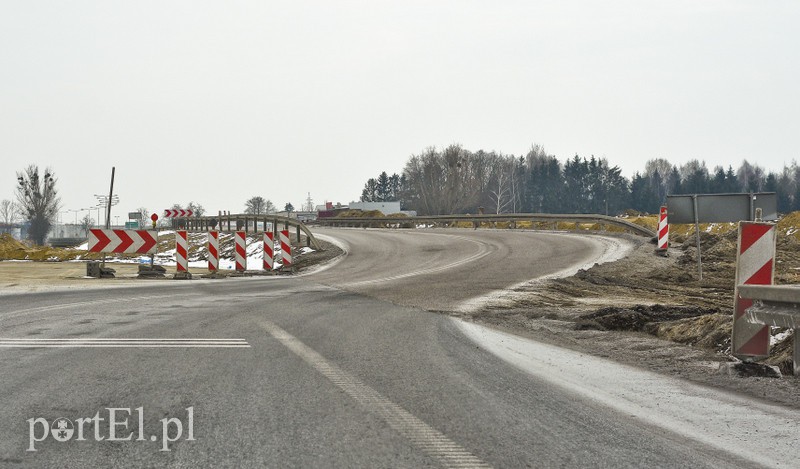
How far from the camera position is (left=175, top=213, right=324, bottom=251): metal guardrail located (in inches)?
1237

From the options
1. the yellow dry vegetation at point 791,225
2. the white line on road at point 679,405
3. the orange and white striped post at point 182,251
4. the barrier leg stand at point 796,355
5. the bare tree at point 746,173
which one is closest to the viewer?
the white line on road at point 679,405

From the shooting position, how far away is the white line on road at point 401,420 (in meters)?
4.13

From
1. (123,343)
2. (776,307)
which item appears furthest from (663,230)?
(123,343)

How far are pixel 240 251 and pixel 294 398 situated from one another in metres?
20.5

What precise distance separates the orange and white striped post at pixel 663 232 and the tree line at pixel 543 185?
86.9 metres

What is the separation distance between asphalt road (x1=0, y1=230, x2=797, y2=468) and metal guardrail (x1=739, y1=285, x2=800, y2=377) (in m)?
2.01

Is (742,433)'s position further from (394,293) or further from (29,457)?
(394,293)

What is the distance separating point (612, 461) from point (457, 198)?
360ft

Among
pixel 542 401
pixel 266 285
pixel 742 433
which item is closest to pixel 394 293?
pixel 266 285

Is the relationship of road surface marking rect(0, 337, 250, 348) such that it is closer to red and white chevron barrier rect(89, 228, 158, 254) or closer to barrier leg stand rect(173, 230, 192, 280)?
red and white chevron barrier rect(89, 228, 158, 254)

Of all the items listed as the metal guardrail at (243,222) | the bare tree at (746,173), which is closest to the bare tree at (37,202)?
the metal guardrail at (243,222)

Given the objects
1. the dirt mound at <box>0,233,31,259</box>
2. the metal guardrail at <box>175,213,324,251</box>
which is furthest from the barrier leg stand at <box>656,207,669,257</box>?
the dirt mound at <box>0,233,31,259</box>

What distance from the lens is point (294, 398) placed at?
5.55 metres

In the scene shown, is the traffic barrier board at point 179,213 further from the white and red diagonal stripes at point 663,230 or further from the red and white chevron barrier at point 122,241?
the white and red diagonal stripes at point 663,230
